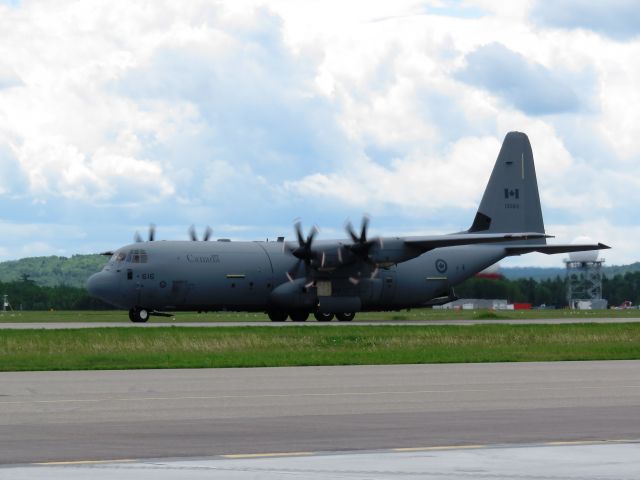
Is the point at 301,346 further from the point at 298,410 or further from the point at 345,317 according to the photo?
the point at 345,317

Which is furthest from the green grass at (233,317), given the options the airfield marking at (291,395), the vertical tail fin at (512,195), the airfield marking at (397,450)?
the airfield marking at (397,450)

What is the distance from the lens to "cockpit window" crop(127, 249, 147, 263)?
2413 inches

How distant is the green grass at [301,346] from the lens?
34375 mm

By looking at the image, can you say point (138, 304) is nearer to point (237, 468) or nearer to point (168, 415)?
point (168, 415)

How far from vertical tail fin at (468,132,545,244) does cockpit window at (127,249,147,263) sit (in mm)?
22231

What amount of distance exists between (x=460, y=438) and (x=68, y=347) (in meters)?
26.5

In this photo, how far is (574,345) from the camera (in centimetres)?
4303

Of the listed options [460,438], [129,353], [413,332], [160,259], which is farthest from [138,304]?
[460,438]

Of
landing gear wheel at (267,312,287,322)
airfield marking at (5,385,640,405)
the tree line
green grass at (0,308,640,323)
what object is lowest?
airfield marking at (5,385,640,405)

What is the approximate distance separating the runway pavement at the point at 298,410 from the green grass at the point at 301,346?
3.91 metres

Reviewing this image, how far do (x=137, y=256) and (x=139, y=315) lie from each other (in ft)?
10.6

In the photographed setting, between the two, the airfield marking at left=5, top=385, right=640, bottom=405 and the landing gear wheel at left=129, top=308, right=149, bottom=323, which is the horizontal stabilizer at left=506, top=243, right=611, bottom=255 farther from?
the airfield marking at left=5, top=385, right=640, bottom=405

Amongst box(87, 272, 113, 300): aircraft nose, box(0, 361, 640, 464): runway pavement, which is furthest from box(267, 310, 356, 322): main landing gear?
box(0, 361, 640, 464): runway pavement

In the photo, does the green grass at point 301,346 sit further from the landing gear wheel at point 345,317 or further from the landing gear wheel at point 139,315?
the landing gear wheel at point 345,317
